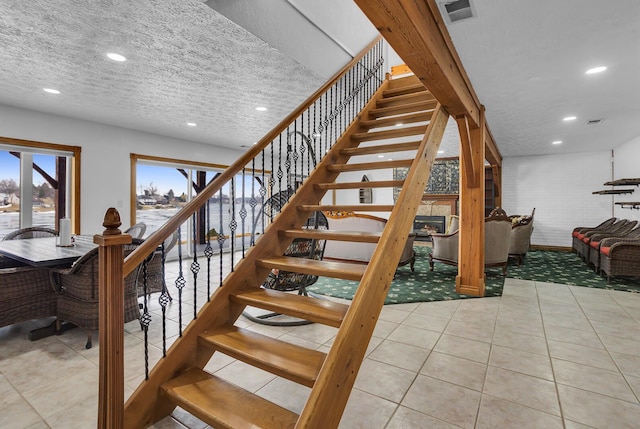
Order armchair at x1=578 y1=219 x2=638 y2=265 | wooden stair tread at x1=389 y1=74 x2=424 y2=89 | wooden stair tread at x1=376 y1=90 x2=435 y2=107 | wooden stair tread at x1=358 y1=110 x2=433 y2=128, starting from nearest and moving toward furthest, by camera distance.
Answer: wooden stair tread at x1=358 y1=110 x2=433 y2=128, wooden stair tread at x1=376 y1=90 x2=435 y2=107, wooden stair tread at x1=389 y1=74 x2=424 y2=89, armchair at x1=578 y1=219 x2=638 y2=265

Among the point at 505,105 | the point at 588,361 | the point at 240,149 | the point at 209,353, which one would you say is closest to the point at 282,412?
the point at 209,353

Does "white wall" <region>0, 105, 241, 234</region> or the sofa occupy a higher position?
"white wall" <region>0, 105, 241, 234</region>

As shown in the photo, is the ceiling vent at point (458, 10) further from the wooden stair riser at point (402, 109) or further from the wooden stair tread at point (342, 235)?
the wooden stair tread at point (342, 235)

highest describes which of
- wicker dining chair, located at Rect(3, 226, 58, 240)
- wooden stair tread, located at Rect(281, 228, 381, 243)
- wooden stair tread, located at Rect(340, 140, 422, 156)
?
wooden stair tread, located at Rect(340, 140, 422, 156)

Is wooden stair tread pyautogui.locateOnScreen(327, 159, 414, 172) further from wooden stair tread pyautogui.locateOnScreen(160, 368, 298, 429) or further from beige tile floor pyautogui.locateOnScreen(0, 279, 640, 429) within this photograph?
wooden stair tread pyautogui.locateOnScreen(160, 368, 298, 429)

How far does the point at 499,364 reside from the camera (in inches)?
92.0

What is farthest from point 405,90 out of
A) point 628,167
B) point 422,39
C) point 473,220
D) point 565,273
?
point 628,167

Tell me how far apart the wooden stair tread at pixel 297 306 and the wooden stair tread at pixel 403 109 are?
8.78ft

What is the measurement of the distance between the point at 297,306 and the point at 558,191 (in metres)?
9.11

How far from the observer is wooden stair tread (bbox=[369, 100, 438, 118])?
371 cm

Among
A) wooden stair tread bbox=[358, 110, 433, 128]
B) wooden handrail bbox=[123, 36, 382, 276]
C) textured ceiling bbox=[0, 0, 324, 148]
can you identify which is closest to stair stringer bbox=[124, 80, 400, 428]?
wooden handrail bbox=[123, 36, 382, 276]

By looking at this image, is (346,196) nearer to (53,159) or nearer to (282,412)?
(53,159)

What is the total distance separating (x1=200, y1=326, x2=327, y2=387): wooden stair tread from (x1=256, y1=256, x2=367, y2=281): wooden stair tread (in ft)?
1.60

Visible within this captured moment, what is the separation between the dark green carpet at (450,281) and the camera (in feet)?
13.7
